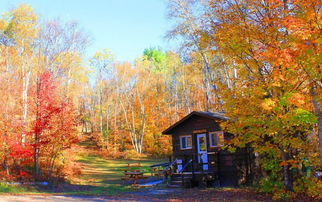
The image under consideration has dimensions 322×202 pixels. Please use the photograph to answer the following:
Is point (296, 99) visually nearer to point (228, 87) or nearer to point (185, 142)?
point (228, 87)

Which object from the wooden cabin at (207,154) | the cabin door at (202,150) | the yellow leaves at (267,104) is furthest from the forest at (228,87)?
the cabin door at (202,150)

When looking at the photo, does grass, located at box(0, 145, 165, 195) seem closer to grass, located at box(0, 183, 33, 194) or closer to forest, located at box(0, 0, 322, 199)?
grass, located at box(0, 183, 33, 194)

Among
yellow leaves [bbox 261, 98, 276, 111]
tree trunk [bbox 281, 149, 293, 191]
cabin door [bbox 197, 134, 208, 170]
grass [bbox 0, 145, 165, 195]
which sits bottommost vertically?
grass [bbox 0, 145, 165, 195]

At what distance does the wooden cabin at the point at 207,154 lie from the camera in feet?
55.4

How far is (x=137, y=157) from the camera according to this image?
40.6 metres

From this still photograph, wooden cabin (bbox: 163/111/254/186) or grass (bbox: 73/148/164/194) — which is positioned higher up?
wooden cabin (bbox: 163/111/254/186)

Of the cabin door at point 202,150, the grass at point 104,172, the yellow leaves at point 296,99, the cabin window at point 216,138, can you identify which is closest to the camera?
the yellow leaves at point 296,99

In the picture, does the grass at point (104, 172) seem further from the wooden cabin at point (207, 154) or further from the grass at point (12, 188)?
the wooden cabin at point (207, 154)

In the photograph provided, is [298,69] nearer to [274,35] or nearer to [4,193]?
[274,35]

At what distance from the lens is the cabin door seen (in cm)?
1825

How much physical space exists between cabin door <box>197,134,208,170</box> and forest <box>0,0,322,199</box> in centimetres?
210

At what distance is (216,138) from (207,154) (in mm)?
1018

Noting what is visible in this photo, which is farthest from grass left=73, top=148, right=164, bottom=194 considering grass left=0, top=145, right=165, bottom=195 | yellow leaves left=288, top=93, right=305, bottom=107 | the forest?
yellow leaves left=288, top=93, right=305, bottom=107

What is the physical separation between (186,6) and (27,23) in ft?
43.6
